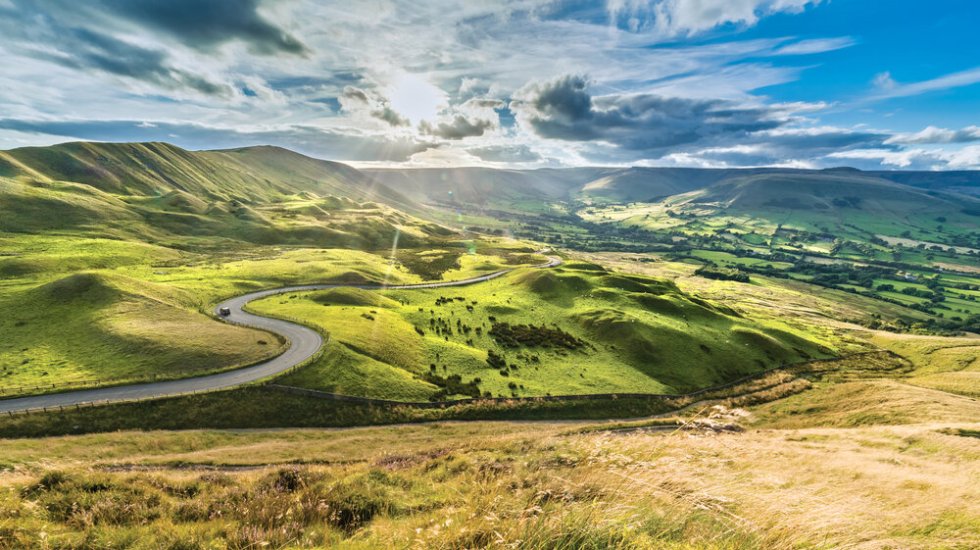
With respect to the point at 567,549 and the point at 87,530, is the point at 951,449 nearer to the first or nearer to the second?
the point at 567,549

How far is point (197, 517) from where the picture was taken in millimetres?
9539

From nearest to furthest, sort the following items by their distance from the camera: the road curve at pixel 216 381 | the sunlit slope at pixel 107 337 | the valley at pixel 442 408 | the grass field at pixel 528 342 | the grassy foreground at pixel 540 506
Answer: the grassy foreground at pixel 540 506 → the valley at pixel 442 408 → the road curve at pixel 216 381 → the sunlit slope at pixel 107 337 → the grass field at pixel 528 342

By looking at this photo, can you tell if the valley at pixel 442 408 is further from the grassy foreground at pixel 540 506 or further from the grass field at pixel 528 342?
the grass field at pixel 528 342

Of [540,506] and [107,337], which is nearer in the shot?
[540,506]

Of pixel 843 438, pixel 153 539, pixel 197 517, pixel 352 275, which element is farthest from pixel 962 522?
pixel 352 275

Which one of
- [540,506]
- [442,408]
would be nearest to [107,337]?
[442,408]

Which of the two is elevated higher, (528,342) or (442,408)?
(528,342)

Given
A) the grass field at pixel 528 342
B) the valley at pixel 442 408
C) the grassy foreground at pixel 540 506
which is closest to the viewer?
the grassy foreground at pixel 540 506

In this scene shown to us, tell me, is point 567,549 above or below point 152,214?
below

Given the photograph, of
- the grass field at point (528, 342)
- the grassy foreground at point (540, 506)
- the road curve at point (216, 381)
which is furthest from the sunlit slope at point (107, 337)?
the grassy foreground at point (540, 506)

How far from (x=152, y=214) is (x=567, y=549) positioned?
243 metres

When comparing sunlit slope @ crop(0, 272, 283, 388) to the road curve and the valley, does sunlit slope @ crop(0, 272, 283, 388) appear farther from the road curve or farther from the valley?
the road curve

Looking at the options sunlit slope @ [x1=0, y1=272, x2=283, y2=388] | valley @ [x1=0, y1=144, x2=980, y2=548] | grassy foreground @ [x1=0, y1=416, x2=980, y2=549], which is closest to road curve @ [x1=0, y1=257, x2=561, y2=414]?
valley @ [x1=0, y1=144, x2=980, y2=548]

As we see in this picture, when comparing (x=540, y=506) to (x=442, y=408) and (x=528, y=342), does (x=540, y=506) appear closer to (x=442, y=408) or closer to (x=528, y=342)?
(x=442, y=408)
